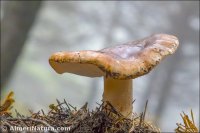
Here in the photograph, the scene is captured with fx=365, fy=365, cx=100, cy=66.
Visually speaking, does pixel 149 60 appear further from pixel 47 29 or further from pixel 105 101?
pixel 47 29

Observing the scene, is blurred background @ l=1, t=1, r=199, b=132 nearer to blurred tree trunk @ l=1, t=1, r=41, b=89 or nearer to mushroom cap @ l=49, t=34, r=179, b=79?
blurred tree trunk @ l=1, t=1, r=41, b=89

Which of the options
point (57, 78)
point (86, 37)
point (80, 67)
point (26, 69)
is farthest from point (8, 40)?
point (57, 78)

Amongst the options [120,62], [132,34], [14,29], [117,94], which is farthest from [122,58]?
[132,34]

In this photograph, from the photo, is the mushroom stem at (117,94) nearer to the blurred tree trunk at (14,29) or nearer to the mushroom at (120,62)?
the mushroom at (120,62)

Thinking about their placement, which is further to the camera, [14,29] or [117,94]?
[14,29]

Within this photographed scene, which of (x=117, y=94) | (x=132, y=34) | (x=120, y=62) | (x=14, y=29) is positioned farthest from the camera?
(x=132, y=34)

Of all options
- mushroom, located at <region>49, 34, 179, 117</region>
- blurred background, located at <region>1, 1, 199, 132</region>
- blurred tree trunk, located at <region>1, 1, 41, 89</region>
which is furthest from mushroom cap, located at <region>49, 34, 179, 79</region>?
blurred background, located at <region>1, 1, 199, 132</region>

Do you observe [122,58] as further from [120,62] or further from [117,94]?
[117,94]
